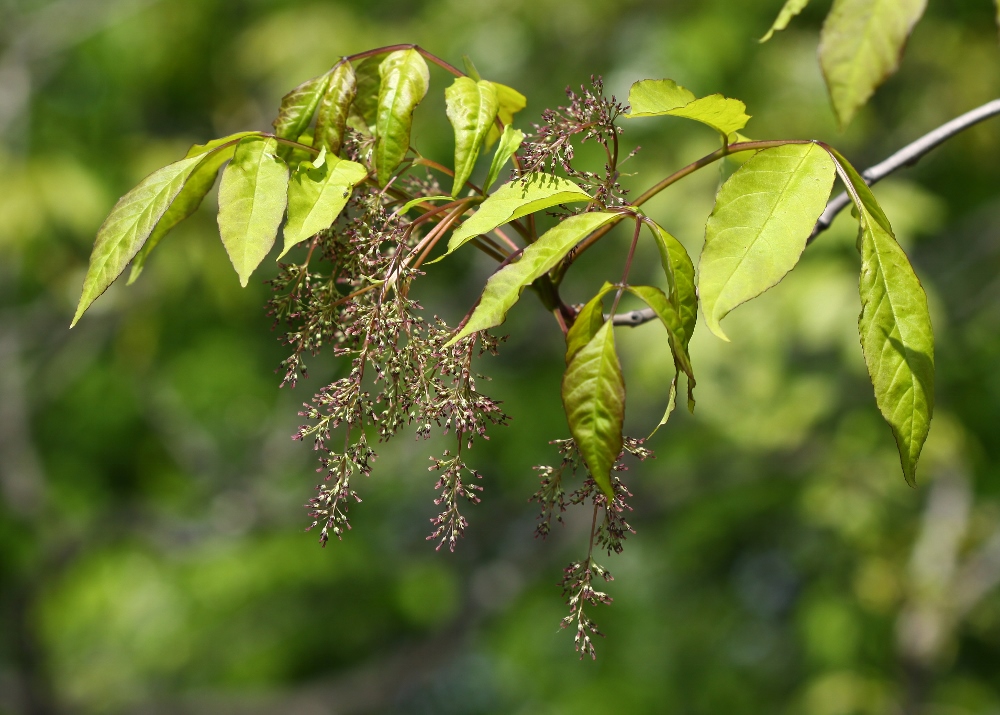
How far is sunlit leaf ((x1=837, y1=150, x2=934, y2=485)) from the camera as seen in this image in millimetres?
892

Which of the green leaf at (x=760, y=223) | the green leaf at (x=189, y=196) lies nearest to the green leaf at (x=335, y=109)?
the green leaf at (x=189, y=196)

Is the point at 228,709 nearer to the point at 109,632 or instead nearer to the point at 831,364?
the point at 109,632

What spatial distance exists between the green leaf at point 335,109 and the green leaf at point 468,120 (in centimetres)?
13

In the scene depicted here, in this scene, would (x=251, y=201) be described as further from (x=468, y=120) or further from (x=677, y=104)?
(x=677, y=104)

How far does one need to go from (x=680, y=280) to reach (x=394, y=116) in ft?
1.30

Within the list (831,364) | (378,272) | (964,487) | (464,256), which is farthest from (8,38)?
(964,487)

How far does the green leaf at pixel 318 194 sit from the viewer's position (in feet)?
3.25

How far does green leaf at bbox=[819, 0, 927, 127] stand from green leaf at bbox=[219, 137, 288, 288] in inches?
23.0

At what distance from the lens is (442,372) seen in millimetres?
1039

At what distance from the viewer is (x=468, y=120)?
106 centimetres

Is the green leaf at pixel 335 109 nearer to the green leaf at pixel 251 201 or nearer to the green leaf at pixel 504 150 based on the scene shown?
the green leaf at pixel 251 201

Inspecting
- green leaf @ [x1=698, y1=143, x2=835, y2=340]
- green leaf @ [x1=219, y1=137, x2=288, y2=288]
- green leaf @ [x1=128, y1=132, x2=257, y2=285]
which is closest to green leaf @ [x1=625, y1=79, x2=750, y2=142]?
green leaf @ [x1=698, y1=143, x2=835, y2=340]

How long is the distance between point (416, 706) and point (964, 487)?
493 cm

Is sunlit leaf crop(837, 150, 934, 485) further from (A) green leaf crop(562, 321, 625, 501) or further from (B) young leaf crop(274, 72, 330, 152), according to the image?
(B) young leaf crop(274, 72, 330, 152)
